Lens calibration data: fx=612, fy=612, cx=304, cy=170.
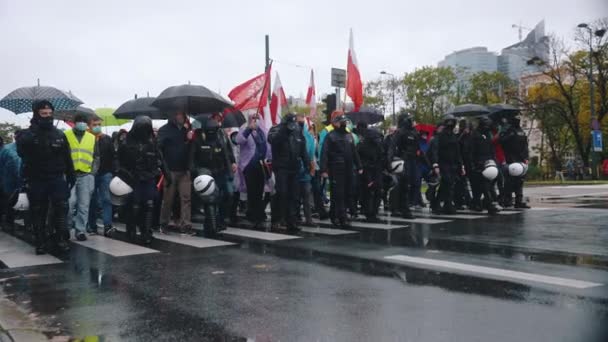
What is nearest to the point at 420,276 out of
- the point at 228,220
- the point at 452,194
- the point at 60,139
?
the point at 60,139

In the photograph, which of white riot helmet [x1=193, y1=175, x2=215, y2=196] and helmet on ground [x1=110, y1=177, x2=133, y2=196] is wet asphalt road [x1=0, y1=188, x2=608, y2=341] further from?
white riot helmet [x1=193, y1=175, x2=215, y2=196]

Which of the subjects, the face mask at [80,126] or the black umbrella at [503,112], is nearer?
the face mask at [80,126]

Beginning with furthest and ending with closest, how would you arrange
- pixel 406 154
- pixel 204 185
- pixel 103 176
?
pixel 406 154 < pixel 103 176 < pixel 204 185

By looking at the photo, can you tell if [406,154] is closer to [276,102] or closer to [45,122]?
[276,102]

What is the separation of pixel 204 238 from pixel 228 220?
2.61 metres

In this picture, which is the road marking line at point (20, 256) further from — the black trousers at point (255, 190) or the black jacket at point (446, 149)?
the black jacket at point (446, 149)

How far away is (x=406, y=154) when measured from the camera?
11719mm

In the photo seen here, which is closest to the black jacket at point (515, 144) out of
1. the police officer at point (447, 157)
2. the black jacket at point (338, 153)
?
the police officer at point (447, 157)

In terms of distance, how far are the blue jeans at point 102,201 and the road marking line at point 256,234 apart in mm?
1940

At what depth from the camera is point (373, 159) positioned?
11422 millimetres

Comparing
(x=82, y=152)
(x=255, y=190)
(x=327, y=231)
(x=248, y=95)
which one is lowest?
(x=327, y=231)

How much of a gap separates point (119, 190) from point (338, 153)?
3.68 m

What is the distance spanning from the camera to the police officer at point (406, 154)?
1165 cm

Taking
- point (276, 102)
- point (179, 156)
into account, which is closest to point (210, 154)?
point (179, 156)
